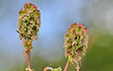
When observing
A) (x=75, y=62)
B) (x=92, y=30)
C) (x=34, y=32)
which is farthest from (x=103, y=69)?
(x=34, y=32)

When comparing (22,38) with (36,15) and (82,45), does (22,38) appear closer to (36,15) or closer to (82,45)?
(36,15)

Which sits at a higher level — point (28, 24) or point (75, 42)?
point (28, 24)

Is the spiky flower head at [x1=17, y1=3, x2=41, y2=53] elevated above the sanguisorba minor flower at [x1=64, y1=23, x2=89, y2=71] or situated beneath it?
elevated above

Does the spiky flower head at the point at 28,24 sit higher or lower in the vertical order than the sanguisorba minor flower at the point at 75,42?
higher
